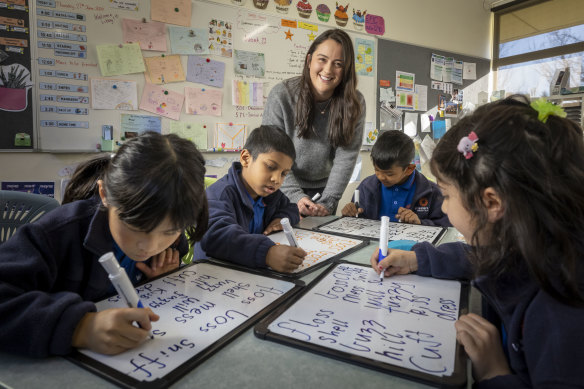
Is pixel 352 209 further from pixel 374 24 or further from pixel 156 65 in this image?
pixel 374 24

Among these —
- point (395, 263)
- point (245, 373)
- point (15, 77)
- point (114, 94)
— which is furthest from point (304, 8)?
point (245, 373)

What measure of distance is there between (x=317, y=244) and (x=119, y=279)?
23.7 inches

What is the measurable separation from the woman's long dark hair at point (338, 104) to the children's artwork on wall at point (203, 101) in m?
0.90

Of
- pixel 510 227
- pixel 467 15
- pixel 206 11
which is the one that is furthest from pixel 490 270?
pixel 467 15

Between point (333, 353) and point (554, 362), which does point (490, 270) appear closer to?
point (554, 362)

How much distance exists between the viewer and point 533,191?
0.49 meters

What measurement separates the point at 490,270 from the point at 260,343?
347 mm

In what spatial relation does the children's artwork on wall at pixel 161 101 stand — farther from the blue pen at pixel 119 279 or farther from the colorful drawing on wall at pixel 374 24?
the blue pen at pixel 119 279

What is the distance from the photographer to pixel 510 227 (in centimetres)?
51

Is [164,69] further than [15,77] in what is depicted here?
Yes

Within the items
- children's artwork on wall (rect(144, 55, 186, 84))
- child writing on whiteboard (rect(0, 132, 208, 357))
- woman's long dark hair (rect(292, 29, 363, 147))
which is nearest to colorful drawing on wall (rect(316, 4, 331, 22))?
children's artwork on wall (rect(144, 55, 186, 84))

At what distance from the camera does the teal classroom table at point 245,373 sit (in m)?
0.40

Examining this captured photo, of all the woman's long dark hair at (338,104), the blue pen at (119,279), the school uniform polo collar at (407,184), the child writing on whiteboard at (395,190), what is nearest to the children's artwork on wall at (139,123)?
the woman's long dark hair at (338,104)

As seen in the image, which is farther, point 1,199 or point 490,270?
point 1,199
